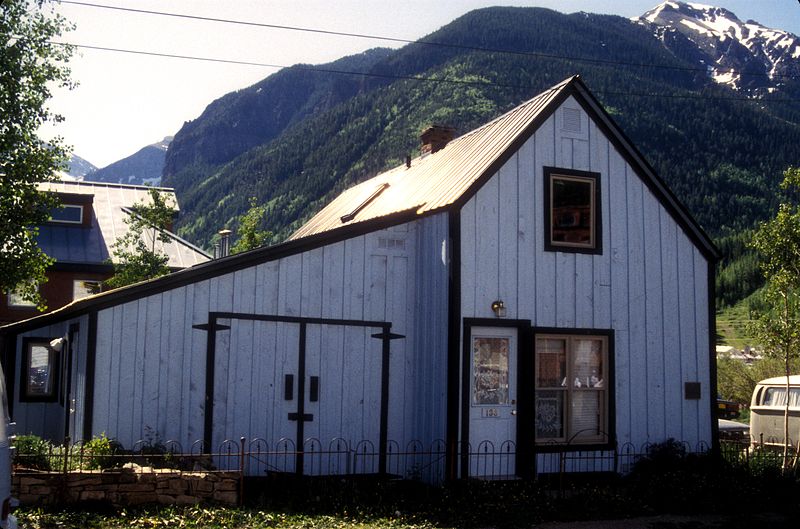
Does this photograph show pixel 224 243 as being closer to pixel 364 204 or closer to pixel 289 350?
pixel 364 204

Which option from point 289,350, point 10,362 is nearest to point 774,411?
point 289,350

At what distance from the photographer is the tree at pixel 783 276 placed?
17.2m

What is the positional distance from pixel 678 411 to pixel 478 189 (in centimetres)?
567

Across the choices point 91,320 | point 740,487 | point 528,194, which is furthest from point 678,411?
point 91,320

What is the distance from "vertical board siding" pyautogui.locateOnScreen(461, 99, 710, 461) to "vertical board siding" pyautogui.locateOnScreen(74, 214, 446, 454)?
100 centimetres

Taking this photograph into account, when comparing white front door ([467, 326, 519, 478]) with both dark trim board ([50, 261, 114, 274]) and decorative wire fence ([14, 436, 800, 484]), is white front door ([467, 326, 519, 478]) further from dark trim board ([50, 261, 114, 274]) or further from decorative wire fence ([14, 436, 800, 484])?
dark trim board ([50, 261, 114, 274])

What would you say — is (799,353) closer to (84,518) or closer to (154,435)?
(154,435)

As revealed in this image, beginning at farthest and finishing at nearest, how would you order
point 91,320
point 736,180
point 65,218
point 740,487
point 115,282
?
point 736,180
point 65,218
point 115,282
point 740,487
point 91,320

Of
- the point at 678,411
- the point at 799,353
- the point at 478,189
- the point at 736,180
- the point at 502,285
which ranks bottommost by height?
the point at 678,411

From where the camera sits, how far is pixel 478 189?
582 inches

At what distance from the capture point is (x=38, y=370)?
1814cm

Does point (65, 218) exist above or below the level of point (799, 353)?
above

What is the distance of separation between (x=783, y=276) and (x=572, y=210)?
509 cm

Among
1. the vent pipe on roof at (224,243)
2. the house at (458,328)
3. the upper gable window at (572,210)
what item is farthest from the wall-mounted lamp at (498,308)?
the vent pipe on roof at (224,243)
